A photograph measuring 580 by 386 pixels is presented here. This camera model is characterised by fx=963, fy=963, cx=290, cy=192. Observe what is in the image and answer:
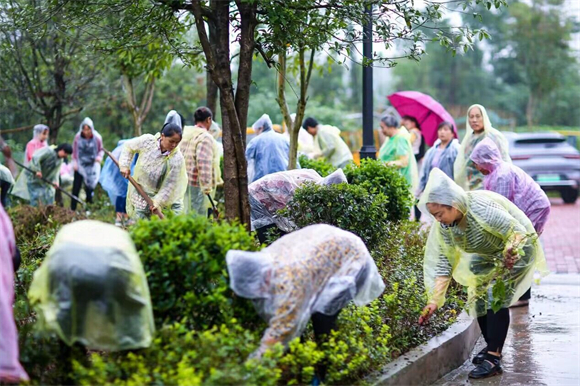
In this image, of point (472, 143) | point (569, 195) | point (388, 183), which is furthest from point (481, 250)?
point (569, 195)

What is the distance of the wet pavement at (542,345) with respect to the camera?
6.82 metres

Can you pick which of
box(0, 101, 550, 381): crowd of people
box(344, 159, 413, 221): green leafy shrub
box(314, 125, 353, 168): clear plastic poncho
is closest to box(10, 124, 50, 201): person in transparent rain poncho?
box(0, 101, 550, 381): crowd of people

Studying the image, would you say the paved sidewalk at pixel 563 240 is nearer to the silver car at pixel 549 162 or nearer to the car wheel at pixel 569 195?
the car wheel at pixel 569 195

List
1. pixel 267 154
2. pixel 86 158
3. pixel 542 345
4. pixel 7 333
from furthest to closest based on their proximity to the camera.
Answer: pixel 86 158, pixel 267 154, pixel 542 345, pixel 7 333

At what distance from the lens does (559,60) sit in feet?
141

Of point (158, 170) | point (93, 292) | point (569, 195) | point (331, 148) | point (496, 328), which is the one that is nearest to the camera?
point (93, 292)

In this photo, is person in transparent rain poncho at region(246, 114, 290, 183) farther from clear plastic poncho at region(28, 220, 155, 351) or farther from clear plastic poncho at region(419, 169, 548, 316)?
clear plastic poncho at region(28, 220, 155, 351)

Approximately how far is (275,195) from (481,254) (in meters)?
2.45

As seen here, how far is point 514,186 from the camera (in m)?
8.66

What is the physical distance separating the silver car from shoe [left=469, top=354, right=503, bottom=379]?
15.6 meters

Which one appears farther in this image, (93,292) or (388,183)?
(388,183)

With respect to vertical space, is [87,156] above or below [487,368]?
above

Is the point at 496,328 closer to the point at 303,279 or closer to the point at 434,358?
the point at 434,358

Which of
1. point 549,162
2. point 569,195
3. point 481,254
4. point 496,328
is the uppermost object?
point 481,254
